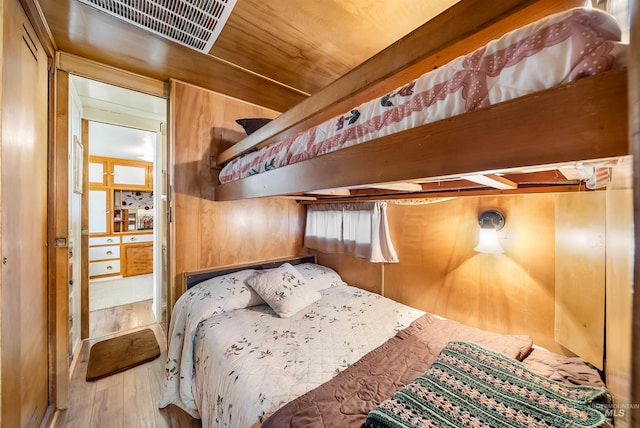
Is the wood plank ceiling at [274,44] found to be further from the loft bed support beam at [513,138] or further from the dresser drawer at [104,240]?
the dresser drawer at [104,240]

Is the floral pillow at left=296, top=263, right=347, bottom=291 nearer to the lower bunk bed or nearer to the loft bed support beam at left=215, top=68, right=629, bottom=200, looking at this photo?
the lower bunk bed

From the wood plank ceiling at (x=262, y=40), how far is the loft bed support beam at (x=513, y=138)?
1004 millimetres

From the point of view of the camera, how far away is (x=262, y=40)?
144cm

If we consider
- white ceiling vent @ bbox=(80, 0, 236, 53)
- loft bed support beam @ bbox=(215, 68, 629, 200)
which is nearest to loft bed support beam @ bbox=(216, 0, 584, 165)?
loft bed support beam @ bbox=(215, 68, 629, 200)

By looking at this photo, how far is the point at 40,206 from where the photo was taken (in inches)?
52.3

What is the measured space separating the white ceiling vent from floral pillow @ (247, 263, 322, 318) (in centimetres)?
163

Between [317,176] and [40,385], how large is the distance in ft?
6.62

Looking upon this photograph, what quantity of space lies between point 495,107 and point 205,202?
2037 millimetres

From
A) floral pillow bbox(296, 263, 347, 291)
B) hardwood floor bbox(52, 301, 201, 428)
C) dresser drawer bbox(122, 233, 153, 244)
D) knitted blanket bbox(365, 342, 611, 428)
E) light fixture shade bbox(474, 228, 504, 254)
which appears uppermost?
light fixture shade bbox(474, 228, 504, 254)

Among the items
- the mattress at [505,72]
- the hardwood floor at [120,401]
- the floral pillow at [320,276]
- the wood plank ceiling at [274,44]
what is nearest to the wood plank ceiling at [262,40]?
the wood plank ceiling at [274,44]

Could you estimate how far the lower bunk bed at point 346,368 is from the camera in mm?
809

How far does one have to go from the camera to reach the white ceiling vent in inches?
45.5

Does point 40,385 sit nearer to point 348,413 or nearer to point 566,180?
point 348,413

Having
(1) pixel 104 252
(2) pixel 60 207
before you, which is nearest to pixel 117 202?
(1) pixel 104 252
